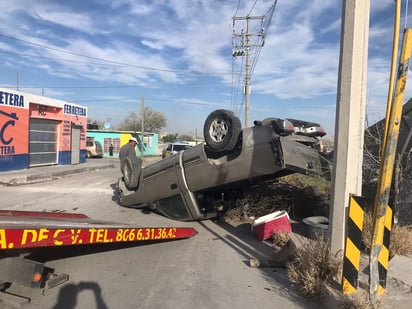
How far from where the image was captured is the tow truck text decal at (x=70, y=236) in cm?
350

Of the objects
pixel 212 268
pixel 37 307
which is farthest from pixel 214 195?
pixel 37 307

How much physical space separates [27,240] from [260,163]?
3.97 meters

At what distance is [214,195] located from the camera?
8156 millimetres

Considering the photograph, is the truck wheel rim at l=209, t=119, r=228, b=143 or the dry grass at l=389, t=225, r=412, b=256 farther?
the truck wheel rim at l=209, t=119, r=228, b=143

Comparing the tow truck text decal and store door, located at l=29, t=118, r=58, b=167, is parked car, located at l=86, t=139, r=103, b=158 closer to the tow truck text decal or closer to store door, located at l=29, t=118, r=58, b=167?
store door, located at l=29, t=118, r=58, b=167

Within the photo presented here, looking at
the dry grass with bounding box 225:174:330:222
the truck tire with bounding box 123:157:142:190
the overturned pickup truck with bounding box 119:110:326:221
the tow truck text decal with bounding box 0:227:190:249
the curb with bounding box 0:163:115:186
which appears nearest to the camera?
the tow truck text decal with bounding box 0:227:190:249

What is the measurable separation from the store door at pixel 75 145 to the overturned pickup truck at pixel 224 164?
56.8 feet

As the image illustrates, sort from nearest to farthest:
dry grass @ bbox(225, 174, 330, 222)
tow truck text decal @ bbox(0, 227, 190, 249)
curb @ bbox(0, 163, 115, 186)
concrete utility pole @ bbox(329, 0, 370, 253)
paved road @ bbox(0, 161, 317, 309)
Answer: tow truck text decal @ bbox(0, 227, 190, 249), paved road @ bbox(0, 161, 317, 309), concrete utility pole @ bbox(329, 0, 370, 253), dry grass @ bbox(225, 174, 330, 222), curb @ bbox(0, 163, 115, 186)

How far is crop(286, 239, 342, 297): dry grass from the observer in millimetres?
4094

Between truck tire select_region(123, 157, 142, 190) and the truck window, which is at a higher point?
truck tire select_region(123, 157, 142, 190)

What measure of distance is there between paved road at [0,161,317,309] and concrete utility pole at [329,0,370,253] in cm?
118

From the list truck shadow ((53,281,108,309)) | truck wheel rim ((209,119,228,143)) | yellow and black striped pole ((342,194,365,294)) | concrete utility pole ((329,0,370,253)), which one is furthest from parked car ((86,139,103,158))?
yellow and black striped pole ((342,194,365,294))

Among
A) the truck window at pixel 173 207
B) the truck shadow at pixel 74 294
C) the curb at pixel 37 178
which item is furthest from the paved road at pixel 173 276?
the curb at pixel 37 178

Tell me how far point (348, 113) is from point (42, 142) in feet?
66.1
